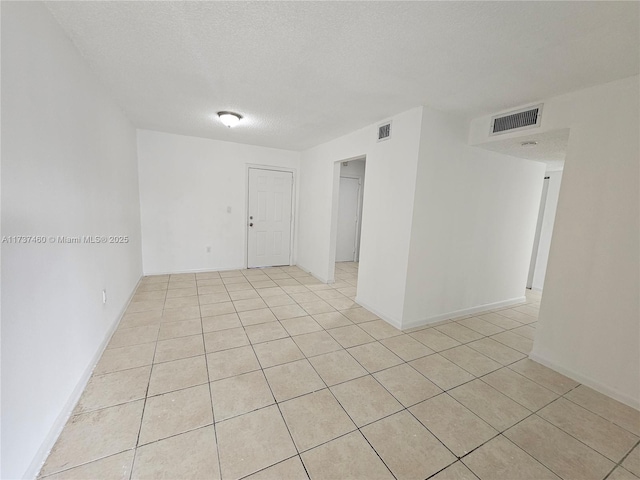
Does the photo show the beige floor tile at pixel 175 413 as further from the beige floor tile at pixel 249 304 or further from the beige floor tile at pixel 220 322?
the beige floor tile at pixel 249 304

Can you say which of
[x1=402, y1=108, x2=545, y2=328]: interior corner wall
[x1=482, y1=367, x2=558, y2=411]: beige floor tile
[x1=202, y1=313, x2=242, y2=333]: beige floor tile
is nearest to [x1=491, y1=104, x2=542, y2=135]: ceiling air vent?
[x1=402, y1=108, x2=545, y2=328]: interior corner wall

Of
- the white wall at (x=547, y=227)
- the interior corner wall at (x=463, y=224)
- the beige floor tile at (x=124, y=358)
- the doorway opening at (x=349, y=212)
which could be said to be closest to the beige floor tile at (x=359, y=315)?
the interior corner wall at (x=463, y=224)

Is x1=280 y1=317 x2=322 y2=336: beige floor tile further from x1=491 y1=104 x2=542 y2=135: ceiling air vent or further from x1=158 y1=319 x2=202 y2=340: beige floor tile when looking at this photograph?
x1=491 y1=104 x2=542 y2=135: ceiling air vent

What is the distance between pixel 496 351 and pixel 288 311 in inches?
88.8

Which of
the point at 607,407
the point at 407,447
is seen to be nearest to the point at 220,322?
the point at 407,447

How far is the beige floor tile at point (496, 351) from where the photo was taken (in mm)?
2480

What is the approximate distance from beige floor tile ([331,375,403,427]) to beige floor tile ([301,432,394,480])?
0.17 metres

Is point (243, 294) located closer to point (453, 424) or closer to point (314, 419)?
point (314, 419)

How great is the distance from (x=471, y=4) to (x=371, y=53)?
0.62 meters

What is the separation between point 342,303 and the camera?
3629mm

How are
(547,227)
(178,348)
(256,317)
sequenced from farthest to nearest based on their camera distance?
(547,227)
(256,317)
(178,348)

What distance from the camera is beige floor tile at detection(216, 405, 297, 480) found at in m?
1.36

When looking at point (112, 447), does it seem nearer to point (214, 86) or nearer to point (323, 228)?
point (214, 86)

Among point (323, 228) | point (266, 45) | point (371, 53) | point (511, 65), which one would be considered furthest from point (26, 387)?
point (323, 228)
